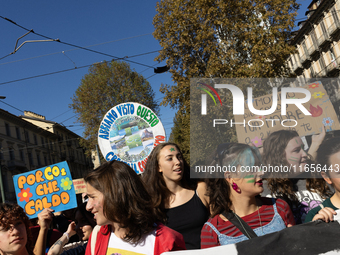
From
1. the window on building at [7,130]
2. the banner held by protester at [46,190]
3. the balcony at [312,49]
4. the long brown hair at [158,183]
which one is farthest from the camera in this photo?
the balcony at [312,49]

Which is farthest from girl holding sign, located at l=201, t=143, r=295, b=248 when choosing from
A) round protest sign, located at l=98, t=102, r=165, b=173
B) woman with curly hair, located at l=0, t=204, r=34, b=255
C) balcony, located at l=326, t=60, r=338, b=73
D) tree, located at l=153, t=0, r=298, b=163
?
balcony, located at l=326, t=60, r=338, b=73

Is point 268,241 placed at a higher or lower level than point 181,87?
lower

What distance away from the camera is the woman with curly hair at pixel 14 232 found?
8.39 ft

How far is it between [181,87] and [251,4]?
15.9 ft

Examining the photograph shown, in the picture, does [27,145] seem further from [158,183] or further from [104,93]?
[158,183]

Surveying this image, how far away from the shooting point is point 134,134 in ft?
16.7

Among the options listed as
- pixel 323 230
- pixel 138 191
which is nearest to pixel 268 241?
pixel 323 230

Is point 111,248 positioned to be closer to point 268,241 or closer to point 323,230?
Answer: point 268,241

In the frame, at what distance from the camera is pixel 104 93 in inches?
1179

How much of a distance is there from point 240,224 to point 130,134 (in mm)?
3109

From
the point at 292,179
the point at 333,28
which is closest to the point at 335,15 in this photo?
the point at 333,28

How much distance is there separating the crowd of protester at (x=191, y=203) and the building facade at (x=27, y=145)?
26888mm

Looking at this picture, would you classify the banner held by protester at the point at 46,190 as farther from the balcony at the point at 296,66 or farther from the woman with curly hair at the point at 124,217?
the balcony at the point at 296,66

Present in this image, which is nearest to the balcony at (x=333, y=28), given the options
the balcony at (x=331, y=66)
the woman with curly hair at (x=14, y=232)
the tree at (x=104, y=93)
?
the balcony at (x=331, y=66)
